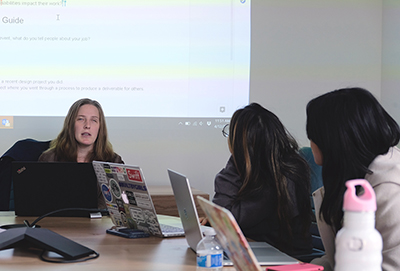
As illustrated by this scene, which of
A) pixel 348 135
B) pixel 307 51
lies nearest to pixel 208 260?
pixel 348 135

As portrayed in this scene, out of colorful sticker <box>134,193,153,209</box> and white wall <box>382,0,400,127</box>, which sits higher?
white wall <box>382,0,400,127</box>

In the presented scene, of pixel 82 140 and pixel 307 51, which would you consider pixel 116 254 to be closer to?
pixel 82 140

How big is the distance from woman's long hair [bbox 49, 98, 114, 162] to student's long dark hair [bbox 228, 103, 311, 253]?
1261mm

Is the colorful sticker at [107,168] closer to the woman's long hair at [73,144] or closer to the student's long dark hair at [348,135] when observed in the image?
the student's long dark hair at [348,135]

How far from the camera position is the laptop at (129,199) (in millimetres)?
1492

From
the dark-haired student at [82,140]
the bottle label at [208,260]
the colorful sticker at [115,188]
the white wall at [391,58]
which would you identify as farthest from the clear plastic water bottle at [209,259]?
the white wall at [391,58]

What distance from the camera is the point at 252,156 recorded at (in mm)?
1849

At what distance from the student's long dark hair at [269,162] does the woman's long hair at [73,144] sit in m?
1.26

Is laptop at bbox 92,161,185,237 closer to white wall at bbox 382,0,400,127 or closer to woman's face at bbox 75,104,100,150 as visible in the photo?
woman's face at bbox 75,104,100,150

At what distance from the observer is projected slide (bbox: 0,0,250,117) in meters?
3.26

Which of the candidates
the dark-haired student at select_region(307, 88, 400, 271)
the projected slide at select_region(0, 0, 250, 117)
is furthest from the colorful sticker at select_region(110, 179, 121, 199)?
the projected slide at select_region(0, 0, 250, 117)

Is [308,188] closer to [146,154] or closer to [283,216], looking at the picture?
[283,216]

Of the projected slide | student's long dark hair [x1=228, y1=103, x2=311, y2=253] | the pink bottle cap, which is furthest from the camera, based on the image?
the projected slide

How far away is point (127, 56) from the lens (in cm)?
336
